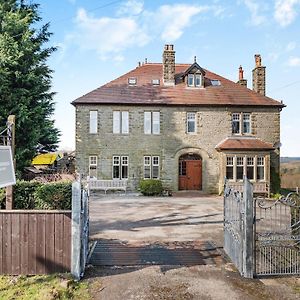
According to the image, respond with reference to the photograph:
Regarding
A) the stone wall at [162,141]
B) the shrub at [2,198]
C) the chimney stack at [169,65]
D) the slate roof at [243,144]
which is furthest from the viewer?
the chimney stack at [169,65]

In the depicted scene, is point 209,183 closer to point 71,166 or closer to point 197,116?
point 197,116

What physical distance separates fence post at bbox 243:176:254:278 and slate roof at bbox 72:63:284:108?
17.5 meters

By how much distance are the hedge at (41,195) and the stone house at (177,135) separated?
1350cm

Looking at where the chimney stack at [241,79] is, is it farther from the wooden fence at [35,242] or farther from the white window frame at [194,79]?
the wooden fence at [35,242]

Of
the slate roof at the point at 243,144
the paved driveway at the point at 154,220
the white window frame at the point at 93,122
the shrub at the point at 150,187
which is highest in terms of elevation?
the white window frame at the point at 93,122

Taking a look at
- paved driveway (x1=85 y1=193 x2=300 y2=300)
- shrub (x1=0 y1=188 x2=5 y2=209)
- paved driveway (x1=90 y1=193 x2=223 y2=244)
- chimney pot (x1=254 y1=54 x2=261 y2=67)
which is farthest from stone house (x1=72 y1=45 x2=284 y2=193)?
shrub (x1=0 y1=188 x2=5 y2=209)

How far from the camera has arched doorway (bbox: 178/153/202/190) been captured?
963 inches

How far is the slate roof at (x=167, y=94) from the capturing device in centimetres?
2388

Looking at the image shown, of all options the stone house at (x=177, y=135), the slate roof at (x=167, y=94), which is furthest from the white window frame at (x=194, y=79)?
the stone house at (x=177, y=135)

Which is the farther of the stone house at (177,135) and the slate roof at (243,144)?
the stone house at (177,135)

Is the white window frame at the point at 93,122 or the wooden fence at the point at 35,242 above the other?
the white window frame at the point at 93,122

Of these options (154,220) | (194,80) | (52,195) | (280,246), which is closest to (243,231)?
(280,246)

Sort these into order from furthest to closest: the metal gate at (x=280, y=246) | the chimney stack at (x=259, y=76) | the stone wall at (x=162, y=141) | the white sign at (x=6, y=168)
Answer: the chimney stack at (x=259, y=76), the stone wall at (x=162, y=141), the metal gate at (x=280, y=246), the white sign at (x=6, y=168)

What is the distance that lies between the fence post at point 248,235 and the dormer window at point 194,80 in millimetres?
19422
